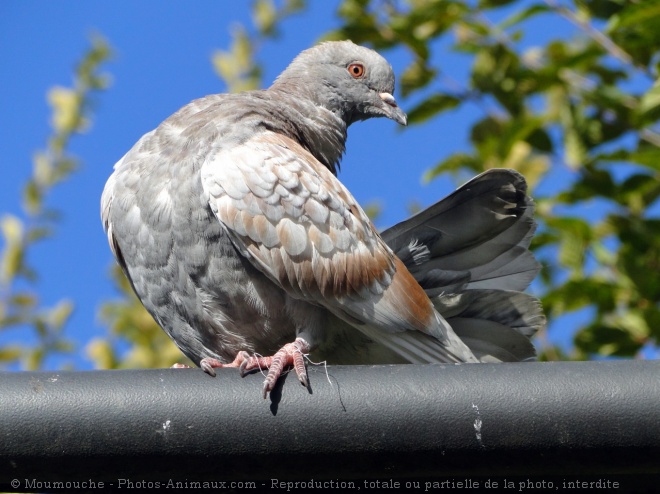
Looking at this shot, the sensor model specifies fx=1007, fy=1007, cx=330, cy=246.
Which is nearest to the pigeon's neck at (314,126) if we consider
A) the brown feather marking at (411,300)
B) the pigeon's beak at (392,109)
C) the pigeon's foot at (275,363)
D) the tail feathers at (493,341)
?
the pigeon's beak at (392,109)

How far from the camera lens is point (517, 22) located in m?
5.90

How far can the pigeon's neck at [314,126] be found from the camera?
500cm

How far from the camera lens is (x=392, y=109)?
549 cm

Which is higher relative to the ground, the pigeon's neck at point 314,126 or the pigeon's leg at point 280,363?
the pigeon's neck at point 314,126

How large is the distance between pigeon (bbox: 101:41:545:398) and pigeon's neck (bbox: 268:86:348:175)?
25 millimetres

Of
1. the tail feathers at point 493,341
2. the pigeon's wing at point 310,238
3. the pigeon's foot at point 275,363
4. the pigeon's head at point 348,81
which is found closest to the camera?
the pigeon's foot at point 275,363

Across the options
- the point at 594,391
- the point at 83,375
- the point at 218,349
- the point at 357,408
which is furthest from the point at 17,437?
the point at 218,349

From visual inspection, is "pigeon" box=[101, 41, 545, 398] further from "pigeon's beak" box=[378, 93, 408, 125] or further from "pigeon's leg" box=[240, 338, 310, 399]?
"pigeon's beak" box=[378, 93, 408, 125]

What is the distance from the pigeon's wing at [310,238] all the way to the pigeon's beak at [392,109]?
1089mm

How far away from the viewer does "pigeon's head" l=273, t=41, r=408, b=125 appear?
540 cm

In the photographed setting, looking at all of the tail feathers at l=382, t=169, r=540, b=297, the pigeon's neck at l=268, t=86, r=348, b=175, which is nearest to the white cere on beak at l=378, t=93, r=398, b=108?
the pigeon's neck at l=268, t=86, r=348, b=175

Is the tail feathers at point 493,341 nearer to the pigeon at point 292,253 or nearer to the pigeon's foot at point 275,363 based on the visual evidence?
the pigeon at point 292,253

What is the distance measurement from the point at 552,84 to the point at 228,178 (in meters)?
2.75

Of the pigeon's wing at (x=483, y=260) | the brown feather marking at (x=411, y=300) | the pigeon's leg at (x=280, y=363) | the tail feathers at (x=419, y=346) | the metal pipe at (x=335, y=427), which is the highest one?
the pigeon's wing at (x=483, y=260)
